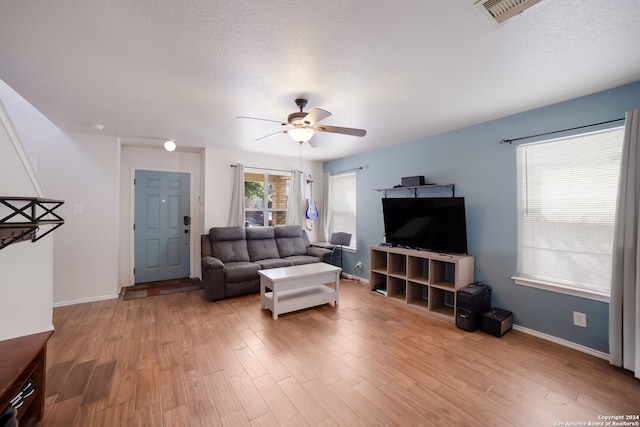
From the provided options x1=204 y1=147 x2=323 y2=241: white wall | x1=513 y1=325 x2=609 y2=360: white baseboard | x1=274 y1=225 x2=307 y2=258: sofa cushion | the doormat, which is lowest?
x1=513 y1=325 x2=609 y2=360: white baseboard

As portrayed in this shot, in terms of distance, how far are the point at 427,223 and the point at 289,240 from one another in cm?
271

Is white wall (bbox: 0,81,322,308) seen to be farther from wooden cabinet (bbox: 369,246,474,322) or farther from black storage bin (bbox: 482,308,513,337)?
black storage bin (bbox: 482,308,513,337)

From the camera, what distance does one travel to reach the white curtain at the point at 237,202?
4941 millimetres

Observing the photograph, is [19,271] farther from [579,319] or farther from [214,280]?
[579,319]

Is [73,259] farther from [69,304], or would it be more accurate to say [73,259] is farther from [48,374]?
[48,374]

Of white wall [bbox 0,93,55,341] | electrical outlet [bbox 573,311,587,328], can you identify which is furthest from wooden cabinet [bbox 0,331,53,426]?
electrical outlet [bbox 573,311,587,328]

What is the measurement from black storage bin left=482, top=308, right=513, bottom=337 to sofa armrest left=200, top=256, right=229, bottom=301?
11.4 feet

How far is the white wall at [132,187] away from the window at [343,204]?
106 inches

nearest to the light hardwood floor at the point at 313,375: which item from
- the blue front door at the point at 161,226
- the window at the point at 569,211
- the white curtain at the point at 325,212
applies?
the window at the point at 569,211

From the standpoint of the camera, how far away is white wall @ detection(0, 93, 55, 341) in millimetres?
1574

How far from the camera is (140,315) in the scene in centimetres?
335

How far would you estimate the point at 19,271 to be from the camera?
1.81 meters

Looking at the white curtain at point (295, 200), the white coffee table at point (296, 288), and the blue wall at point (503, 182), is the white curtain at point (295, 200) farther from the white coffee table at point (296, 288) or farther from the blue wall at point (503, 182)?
the blue wall at point (503, 182)

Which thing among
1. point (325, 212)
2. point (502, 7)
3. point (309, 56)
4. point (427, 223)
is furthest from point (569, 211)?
point (325, 212)
